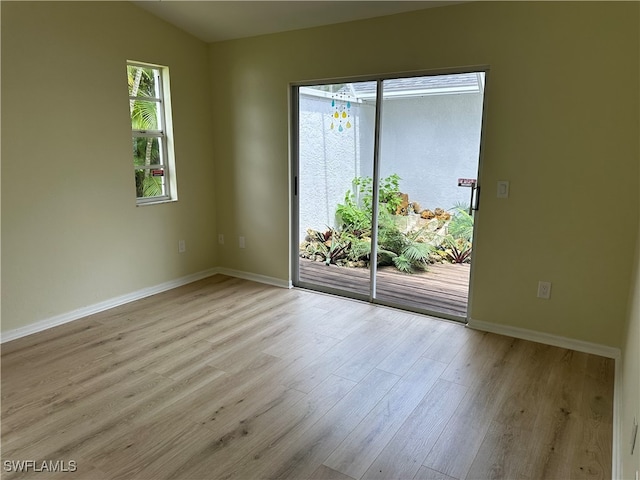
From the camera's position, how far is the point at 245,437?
6.82ft

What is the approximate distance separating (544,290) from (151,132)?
11.7 ft

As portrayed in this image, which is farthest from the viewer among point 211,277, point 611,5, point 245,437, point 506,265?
Answer: point 211,277

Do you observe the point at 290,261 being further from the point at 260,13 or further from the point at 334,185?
the point at 260,13

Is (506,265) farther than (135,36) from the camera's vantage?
No

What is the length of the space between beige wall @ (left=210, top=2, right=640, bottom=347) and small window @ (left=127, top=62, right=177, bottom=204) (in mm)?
1488

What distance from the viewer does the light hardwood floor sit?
1.93 metres

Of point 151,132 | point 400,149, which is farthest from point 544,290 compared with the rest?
point 151,132

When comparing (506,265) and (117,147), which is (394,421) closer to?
(506,265)

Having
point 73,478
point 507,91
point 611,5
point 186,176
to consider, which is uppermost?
point 611,5

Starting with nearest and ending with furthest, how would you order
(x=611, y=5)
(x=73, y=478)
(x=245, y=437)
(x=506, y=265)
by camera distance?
(x=73, y=478) < (x=245, y=437) < (x=611, y=5) < (x=506, y=265)

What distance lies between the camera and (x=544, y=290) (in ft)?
10.1

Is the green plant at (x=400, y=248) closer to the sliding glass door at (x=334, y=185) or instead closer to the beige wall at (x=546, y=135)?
the sliding glass door at (x=334, y=185)

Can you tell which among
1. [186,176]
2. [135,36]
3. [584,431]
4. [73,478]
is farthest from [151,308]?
[584,431]

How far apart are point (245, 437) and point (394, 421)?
2.47 feet
